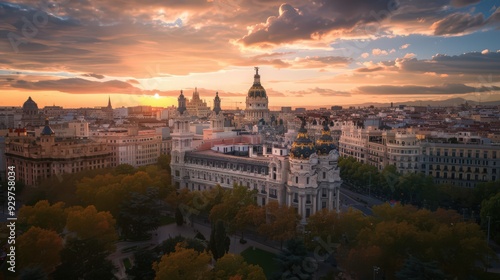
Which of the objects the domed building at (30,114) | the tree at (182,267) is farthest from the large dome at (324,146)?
the domed building at (30,114)

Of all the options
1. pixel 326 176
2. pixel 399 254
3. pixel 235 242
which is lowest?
pixel 235 242

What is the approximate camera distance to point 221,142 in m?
90.1

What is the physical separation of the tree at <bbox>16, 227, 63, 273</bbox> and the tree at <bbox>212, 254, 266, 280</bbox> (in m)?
16.9

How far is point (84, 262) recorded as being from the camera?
4422cm

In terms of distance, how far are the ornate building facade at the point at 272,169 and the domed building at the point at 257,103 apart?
243 feet

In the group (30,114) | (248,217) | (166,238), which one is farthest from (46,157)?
(30,114)

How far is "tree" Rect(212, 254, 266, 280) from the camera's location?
36969 mm

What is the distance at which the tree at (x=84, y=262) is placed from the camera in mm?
41088

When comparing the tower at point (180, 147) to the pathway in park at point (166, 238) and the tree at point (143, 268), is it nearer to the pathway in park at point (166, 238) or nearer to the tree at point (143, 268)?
the pathway in park at point (166, 238)

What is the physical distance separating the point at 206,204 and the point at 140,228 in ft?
34.9

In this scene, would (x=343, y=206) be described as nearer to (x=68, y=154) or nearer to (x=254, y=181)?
(x=254, y=181)

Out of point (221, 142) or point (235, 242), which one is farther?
point (221, 142)

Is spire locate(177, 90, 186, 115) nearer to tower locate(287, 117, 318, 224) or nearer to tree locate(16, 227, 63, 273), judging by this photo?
tower locate(287, 117, 318, 224)

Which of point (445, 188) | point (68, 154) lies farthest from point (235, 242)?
point (68, 154)
